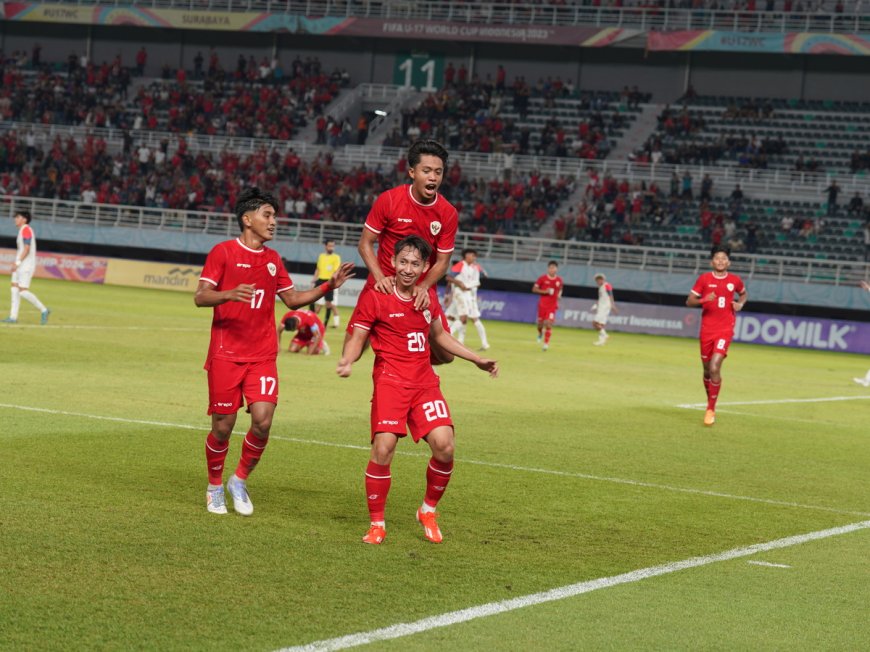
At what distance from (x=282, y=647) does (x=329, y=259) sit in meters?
28.1

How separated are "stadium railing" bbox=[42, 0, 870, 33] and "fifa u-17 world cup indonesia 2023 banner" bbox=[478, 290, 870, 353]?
56.4 feet

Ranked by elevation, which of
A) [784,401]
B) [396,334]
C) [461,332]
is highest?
[396,334]

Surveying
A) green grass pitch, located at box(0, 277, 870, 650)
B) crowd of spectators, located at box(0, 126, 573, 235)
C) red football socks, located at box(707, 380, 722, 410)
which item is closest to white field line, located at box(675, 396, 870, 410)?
green grass pitch, located at box(0, 277, 870, 650)

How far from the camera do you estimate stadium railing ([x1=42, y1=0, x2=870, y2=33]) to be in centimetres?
5559

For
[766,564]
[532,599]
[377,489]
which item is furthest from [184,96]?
[532,599]

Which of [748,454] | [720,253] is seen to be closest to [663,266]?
[720,253]

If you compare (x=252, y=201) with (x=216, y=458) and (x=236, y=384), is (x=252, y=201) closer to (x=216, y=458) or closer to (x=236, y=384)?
(x=236, y=384)

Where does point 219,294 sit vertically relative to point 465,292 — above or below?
above

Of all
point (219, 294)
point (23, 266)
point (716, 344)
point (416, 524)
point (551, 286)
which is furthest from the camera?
point (551, 286)

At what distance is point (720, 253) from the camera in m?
17.5

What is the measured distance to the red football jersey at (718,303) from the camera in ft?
59.5

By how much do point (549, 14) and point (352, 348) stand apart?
178 feet

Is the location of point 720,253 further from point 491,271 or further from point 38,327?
point 491,271

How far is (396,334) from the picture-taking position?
8.83 m
